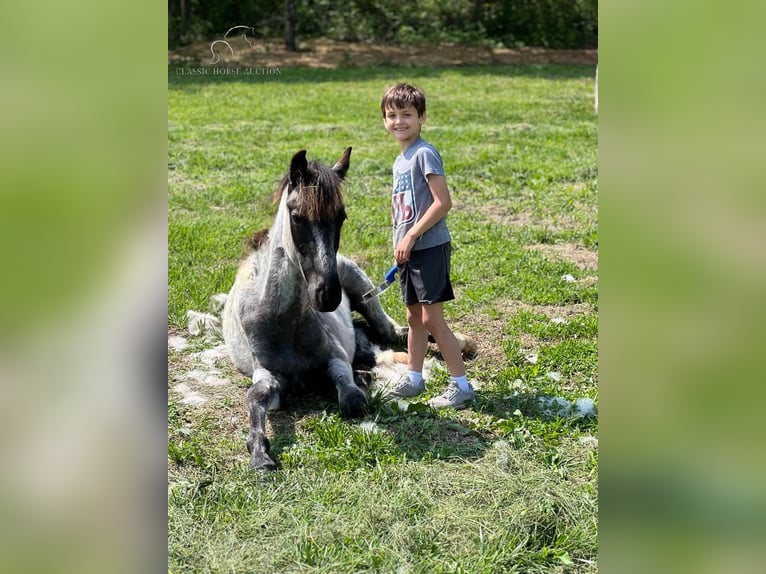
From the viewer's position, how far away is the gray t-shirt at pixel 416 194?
440 centimetres

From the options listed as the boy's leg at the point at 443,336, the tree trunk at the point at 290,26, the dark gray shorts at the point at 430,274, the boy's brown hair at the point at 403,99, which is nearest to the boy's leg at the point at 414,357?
the boy's leg at the point at 443,336

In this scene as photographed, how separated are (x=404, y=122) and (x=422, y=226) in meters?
0.62

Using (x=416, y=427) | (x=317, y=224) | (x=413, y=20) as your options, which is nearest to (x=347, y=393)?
(x=416, y=427)

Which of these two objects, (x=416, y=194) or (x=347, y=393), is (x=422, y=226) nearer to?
(x=416, y=194)

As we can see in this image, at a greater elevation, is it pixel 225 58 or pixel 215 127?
pixel 225 58

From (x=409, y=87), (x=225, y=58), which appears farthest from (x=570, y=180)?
(x=225, y=58)

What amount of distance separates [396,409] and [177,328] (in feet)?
6.95

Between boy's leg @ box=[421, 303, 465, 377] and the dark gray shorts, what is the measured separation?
0.11 meters

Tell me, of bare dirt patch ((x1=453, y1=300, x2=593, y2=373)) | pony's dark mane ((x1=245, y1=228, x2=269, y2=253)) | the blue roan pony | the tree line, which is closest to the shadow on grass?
the blue roan pony

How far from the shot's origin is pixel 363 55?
86.4 feet

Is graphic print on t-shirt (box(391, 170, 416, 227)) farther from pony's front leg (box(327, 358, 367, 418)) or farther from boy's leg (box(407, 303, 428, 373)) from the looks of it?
pony's front leg (box(327, 358, 367, 418))

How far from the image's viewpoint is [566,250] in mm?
Answer: 7445
